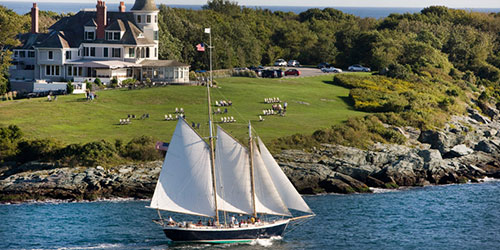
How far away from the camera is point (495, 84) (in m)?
132

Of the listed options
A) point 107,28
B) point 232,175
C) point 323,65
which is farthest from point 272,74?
point 232,175

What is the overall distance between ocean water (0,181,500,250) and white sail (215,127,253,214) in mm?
3160

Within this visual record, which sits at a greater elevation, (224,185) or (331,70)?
(331,70)

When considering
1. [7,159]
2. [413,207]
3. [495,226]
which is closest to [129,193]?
[7,159]

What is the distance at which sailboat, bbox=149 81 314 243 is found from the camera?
178 ft

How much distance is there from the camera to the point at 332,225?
2352 inches

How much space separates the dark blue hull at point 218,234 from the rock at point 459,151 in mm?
33552

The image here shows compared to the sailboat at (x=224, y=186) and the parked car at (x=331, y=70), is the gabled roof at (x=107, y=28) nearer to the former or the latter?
the parked car at (x=331, y=70)

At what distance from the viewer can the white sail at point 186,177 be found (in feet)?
180

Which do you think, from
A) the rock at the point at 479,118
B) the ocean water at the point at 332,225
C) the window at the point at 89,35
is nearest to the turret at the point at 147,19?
the window at the point at 89,35

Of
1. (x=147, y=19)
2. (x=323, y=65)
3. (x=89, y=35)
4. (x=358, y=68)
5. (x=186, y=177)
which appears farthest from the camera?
(x=323, y=65)

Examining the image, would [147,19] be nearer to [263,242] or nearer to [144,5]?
[144,5]

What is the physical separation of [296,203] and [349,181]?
17.7 m

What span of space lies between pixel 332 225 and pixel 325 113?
110 feet
